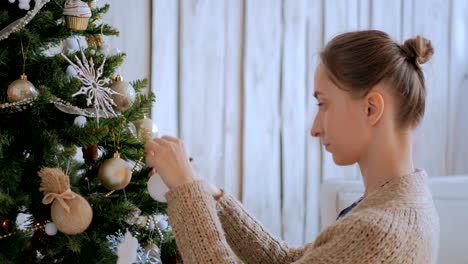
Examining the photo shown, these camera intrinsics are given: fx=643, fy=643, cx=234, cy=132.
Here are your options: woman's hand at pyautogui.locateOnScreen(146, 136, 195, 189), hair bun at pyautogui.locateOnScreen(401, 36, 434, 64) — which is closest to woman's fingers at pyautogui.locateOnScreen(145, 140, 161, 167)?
woman's hand at pyautogui.locateOnScreen(146, 136, 195, 189)

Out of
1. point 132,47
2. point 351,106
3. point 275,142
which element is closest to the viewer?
point 351,106

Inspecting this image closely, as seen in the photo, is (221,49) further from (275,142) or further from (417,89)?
(417,89)

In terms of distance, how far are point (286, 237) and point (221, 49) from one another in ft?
2.39

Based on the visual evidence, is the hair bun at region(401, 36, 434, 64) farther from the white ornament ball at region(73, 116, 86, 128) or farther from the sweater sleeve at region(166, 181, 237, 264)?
the white ornament ball at region(73, 116, 86, 128)

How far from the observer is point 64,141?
1075mm

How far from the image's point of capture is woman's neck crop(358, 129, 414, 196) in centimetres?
101

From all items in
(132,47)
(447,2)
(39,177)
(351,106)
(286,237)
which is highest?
(447,2)

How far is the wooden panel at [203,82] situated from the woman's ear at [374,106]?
1.14 metres

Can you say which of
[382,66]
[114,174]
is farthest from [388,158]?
[114,174]

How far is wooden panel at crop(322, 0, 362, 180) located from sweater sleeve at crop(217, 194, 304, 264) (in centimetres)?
123

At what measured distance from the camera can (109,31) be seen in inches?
46.3

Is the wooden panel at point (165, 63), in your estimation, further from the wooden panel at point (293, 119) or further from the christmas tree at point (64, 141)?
the christmas tree at point (64, 141)

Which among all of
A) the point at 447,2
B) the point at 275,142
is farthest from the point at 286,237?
the point at 447,2

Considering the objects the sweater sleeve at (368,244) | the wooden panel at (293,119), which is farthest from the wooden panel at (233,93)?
the sweater sleeve at (368,244)
